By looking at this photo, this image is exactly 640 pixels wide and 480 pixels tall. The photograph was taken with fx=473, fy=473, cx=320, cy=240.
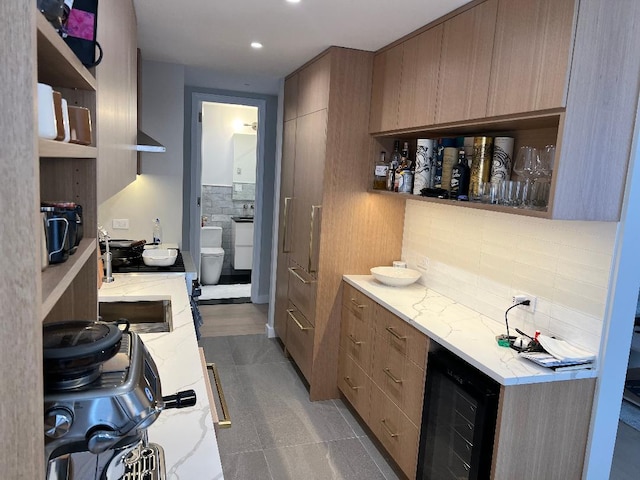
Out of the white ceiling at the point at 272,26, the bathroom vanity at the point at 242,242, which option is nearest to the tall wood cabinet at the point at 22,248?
the white ceiling at the point at 272,26

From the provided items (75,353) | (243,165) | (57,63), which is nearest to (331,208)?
(57,63)

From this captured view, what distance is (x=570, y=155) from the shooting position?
1.75m

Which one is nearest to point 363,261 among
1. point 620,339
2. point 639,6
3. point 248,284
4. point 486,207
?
point 486,207

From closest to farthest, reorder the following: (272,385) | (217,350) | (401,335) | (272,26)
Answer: (401,335) < (272,26) < (272,385) < (217,350)

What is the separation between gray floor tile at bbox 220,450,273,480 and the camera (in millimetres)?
2529

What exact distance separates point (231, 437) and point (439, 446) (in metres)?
1.30

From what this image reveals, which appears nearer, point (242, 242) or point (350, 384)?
point (350, 384)

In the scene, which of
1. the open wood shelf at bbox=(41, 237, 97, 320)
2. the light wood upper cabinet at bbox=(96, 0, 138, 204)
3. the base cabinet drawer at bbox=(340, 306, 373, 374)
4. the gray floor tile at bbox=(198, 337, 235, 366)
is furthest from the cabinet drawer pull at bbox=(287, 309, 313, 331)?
the open wood shelf at bbox=(41, 237, 97, 320)

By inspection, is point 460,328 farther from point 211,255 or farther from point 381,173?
point 211,255

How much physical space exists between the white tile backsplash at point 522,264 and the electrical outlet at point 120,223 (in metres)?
2.40

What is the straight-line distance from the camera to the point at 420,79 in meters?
Result: 2.61

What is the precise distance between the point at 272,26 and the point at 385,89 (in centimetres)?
79

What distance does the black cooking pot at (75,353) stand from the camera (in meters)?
0.81

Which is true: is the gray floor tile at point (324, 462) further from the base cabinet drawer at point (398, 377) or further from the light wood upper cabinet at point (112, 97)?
the light wood upper cabinet at point (112, 97)
